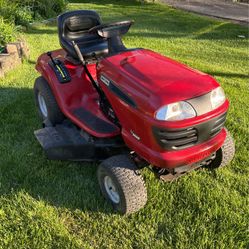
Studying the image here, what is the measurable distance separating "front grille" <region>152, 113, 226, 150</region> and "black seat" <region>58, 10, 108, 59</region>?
51.0 inches

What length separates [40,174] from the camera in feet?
10.0

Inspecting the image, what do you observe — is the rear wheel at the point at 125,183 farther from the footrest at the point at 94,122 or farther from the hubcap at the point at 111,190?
the footrest at the point at 94,122

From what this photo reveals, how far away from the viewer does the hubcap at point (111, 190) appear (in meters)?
2.69

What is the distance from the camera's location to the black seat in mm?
3274

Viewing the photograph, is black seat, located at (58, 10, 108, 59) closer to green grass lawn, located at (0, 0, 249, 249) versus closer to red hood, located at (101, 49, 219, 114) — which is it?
red hood, located at (101, 49, 219, 114)

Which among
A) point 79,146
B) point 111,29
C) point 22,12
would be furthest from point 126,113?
point 22,12

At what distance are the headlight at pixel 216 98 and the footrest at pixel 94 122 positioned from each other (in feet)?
2.61

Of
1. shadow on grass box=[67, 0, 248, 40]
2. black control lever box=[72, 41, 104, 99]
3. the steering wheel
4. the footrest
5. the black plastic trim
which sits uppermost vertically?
the steering wheel

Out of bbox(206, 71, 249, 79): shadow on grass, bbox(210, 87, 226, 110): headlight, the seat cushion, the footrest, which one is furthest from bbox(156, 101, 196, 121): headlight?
bbox(206, 71, 249, 79): shadow on grass

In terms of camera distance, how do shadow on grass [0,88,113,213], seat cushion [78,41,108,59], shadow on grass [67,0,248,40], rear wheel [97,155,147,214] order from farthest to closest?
shadow on grass [67,0,248,40]
seat cushion [78,41,108,59]
shadow on grass [0,88,113,213]
rear wheel [97,155,147,214]

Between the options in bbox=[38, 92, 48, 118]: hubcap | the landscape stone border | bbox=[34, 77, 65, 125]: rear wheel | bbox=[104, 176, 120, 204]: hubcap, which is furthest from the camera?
the landscape stone border

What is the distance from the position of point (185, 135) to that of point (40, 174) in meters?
1.39

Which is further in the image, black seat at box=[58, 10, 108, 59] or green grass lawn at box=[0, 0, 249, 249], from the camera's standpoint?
black seat at box=[58, 10, 108, 59]

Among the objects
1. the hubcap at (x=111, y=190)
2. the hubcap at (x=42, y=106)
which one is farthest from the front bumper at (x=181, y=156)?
the hubcap at (x=42, y=106)
